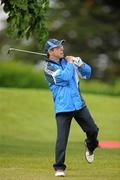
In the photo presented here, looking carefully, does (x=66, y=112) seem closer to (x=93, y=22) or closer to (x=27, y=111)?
(x=27, y=111)

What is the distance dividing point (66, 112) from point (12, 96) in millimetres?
14362

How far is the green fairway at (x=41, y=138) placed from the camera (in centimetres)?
1342

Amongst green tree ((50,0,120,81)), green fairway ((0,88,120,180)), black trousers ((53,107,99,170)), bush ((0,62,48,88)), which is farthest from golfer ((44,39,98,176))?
green tree ((50,0,120,81))

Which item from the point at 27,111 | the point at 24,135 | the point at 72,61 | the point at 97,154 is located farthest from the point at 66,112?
the point at 27,111

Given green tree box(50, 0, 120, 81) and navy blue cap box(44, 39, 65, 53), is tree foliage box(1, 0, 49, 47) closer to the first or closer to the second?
navy blue cap box(44, 39, 65, 53)

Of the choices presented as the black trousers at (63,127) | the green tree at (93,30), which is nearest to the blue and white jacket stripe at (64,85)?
the black trousers at (63,127)

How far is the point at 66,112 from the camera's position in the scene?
1294 cm

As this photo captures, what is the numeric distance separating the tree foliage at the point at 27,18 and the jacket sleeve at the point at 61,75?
3.36 metres

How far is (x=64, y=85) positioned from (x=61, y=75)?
0.57 feet

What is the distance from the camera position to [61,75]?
42.0 feet

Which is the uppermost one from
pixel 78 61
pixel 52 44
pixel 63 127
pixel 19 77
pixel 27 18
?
pixel 52 44

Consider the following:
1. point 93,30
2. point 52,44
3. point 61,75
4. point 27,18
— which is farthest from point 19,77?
point 93,30

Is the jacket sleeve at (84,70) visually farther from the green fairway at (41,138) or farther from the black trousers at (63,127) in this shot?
the green fairway at (41,138)

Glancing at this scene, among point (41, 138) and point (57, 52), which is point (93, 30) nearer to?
point (41, 138)
